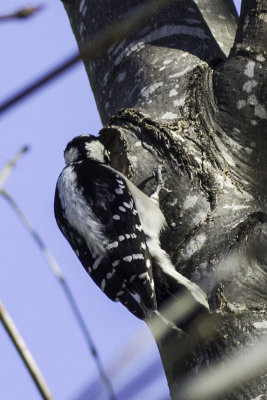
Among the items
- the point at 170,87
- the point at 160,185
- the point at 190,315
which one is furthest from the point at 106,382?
the point at 170,87

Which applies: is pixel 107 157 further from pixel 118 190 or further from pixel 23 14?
pixel 23 14

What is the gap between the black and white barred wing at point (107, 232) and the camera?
268cm

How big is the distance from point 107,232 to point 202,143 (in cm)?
64

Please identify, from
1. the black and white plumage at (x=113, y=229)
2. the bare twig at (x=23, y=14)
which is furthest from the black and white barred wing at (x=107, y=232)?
the bare twig at (x=23, y=14)

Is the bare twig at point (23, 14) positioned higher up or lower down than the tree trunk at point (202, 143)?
higher up

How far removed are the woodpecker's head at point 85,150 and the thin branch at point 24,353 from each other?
2.70 metres

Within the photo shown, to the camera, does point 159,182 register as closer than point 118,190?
Yes

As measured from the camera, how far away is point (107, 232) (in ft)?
9.50

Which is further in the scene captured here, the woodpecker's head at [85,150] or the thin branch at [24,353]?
the woodpecker's head at [85,150]

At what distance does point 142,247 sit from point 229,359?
0.88 m

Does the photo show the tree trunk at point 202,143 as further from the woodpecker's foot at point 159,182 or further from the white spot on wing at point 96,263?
the white spot on wing at point 96,263

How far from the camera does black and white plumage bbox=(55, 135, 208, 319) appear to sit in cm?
264

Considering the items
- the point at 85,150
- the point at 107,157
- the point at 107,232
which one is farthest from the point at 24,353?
the point at 85,150

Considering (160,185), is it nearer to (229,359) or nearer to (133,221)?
(133,221)
